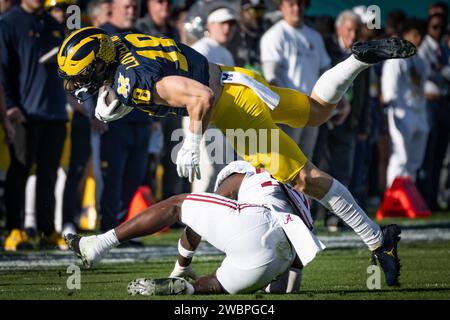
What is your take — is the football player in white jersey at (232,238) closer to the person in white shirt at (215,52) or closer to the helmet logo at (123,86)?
the helmet logo at (123,86)

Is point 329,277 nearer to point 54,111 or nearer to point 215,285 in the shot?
point 215,285

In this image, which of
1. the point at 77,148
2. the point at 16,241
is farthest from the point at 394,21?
the point at 16,241

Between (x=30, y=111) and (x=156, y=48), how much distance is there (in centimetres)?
276

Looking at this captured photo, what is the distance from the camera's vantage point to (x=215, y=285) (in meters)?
6.14

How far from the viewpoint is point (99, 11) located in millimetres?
10977

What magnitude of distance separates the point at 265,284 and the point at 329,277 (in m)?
1.07

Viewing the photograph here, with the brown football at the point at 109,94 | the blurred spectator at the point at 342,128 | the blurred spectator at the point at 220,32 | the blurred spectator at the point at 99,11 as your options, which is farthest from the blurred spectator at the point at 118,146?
the brown football at the point at 109,94

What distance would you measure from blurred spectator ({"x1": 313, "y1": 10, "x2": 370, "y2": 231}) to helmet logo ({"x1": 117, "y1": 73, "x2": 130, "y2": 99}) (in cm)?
471

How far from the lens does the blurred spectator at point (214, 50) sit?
949 cm

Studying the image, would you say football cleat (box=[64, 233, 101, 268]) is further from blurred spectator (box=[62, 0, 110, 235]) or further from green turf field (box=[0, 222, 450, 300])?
blurred spectator (box=[62, 0, 110, 235])

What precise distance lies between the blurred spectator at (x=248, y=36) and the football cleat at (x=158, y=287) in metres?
4.79

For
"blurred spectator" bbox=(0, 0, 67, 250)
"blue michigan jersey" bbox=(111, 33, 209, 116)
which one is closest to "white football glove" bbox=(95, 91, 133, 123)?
"blue michigan jersey" bbox=(111, 33, 209, 116)

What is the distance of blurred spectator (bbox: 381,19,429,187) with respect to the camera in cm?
1220

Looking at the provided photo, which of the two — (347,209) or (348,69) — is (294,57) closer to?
(348,69)
